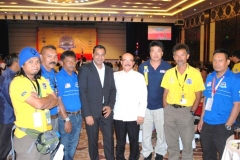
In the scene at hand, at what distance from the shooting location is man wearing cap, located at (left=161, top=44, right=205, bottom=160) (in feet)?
9.91

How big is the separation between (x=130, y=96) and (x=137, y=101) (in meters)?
0.12

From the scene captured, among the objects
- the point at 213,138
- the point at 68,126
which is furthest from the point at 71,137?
the point at 213,138

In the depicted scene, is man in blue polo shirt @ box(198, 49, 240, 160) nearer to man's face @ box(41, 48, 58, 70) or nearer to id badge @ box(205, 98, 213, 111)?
Result: id badge @ box(205, 98, 213, 111)

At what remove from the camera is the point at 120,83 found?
324 centimetres

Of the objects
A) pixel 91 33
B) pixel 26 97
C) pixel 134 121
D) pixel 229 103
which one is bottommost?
pixel 134 121

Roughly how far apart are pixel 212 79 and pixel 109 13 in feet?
40.8

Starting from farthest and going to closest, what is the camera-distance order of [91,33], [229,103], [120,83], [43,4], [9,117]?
[91,33] → [43,4] → [120,83] → [9,117] → [229,103]

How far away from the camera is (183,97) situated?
9.90 ft

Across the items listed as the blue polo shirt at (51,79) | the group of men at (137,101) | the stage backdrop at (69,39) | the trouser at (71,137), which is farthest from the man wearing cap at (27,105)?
the stage backdrop at (69,39)

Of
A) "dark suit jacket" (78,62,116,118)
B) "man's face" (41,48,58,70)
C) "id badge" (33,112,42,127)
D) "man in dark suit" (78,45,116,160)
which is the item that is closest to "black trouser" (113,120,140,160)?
"man in dark suit" (78,45,116,160)

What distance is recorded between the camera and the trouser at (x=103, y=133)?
121 inches

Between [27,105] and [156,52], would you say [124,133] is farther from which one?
[27,105]

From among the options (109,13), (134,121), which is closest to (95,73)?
(134,121)

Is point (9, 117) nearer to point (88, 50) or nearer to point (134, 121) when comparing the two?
point (134, 121)
